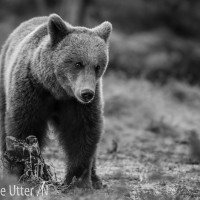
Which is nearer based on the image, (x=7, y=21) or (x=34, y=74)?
(x=34, y=74)

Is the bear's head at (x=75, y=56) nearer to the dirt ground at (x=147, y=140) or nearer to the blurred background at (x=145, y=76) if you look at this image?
the dirt ground at (x=147, y=140)

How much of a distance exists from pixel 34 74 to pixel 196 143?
261cm

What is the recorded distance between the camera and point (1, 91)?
732 cm

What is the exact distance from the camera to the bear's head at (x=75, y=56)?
5910 mm

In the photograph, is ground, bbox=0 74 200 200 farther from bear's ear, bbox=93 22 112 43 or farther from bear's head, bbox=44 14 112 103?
bear's ear, bbox=93 22 112 43

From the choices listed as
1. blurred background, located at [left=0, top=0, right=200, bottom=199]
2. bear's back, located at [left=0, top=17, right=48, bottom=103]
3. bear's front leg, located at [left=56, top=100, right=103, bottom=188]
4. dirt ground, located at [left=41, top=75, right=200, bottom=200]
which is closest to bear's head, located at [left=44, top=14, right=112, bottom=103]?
bear's front leg, located at [left=56, top=100, right=103, bottom=188]

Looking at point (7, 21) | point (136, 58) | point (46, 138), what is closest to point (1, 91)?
point (46, 138)

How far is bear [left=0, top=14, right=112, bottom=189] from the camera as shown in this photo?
6.01m

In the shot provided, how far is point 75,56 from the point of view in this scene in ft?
19.6

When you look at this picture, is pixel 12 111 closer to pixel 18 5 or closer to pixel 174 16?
pixel 174 16

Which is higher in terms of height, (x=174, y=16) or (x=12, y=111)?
(x=174, y=16)

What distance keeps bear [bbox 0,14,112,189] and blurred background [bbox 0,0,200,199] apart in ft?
4.06

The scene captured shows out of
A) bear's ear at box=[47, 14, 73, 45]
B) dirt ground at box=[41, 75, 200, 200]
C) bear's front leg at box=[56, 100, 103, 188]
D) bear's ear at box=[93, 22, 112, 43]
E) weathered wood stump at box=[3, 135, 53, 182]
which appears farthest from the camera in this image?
dirt ground at box=[41, 75, 200, 200]

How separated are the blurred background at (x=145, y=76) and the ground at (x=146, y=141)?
0.7 inches
